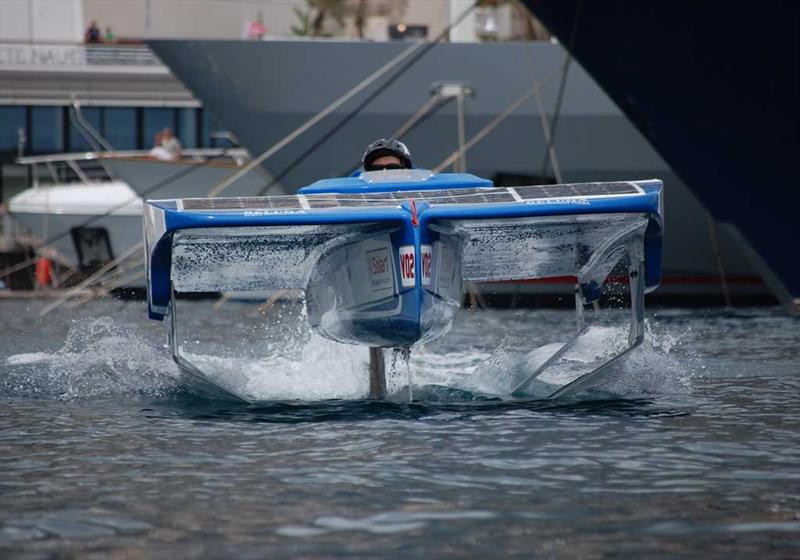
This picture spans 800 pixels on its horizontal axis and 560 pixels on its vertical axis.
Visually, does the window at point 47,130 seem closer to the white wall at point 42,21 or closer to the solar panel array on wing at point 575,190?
the white wall at point 42,21

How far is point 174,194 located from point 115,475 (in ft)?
60.1

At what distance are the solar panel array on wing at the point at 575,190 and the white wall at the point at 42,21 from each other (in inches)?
565

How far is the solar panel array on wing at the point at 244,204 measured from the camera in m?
8.98

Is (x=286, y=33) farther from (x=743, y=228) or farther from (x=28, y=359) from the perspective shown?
(x=28, y=359)

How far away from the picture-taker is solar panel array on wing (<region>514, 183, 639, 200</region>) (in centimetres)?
939

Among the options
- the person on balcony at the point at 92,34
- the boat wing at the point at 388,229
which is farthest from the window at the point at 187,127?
the boat wing at the point at 388,229

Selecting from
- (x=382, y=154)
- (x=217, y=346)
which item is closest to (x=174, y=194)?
(x=217, y=346)

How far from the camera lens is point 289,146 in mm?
20562

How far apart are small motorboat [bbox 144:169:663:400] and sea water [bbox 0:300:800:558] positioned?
494mm

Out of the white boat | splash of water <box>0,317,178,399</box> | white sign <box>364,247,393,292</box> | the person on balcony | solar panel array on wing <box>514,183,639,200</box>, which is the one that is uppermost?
the person on balcony

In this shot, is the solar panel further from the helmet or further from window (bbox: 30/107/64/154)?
window (bbox: 30/107/64/154)

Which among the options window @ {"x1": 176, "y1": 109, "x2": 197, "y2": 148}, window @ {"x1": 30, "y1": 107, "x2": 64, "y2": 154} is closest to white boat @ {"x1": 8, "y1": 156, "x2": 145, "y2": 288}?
window @ {"x1": 30, "y1": 107, "x2": 64, "y2": 154}

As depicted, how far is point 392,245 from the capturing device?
29.9 ft

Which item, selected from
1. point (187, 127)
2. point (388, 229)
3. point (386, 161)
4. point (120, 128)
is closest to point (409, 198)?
Result: point (388, 229)
